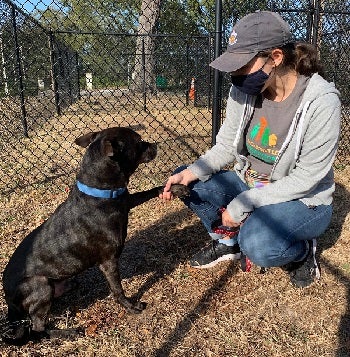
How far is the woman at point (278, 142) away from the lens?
97.8 inches

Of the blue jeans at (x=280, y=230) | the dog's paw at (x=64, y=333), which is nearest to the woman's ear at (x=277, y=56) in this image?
the blue jeans at (x=280, y=230)

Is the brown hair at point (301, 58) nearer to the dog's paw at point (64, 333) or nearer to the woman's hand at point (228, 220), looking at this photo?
the woman's hand at point (228, 220)

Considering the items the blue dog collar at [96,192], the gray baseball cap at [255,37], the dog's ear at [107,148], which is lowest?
the blue dog collar at [96,192]

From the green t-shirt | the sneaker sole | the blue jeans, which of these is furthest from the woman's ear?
the sneaker sole

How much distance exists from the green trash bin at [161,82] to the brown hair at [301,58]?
8.96 metres

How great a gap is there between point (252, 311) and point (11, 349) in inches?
63.7

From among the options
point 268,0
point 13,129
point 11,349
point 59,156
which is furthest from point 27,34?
point 11,349

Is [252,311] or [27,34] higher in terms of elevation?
[27,34]

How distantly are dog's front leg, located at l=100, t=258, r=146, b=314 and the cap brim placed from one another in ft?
4.80

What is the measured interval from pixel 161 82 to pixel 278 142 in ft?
30.5

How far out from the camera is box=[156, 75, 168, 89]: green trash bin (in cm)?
1147

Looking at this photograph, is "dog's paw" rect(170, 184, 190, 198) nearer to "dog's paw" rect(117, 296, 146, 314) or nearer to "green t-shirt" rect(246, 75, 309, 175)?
"green t-shirt" rect(246, 75, 309, 175)

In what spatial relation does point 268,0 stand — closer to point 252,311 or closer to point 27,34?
point 252,311

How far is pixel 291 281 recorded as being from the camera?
10.2 feet
